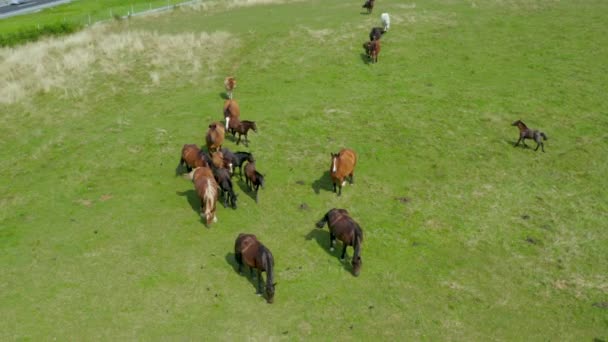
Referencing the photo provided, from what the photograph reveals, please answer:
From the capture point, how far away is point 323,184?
20484 millimetres

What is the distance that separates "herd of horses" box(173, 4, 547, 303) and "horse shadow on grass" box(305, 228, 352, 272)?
5.7 inches

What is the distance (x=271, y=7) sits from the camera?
151 feet

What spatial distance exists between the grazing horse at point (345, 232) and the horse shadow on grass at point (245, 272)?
Answer: 114 inches

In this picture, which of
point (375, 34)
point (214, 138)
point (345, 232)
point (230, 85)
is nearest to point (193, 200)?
point (214, 138)

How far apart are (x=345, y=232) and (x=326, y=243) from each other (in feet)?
4.94

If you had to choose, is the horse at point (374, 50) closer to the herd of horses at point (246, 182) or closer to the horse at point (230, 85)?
the horse at point (230, 85)

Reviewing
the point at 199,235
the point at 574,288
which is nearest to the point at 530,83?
the point at 574,288

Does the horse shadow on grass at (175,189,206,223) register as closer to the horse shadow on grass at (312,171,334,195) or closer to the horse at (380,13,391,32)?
the horse shadow on grass at (312,171,334,195)

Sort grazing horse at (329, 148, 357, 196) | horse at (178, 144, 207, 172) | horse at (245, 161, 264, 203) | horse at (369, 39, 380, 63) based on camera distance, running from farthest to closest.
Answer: horse at (369, 39, 380, 63)
horse at (178, 144, 207, 172)
grazing horse at (329, 148, 357, 196)
horse at (245, 161, 264, 203)

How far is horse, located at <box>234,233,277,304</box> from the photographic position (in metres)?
14.0

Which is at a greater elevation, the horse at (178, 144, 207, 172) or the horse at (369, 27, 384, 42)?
the horse at (369, 27, 384, 42)

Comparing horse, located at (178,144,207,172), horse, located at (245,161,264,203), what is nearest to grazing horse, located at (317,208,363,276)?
horse, located at (245,161,264,203)

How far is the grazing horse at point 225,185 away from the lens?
18.3 m

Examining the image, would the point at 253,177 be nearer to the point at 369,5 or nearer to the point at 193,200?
the point at 193,200
